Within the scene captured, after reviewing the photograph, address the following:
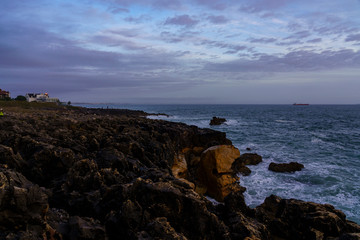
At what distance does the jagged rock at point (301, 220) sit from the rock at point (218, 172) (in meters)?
5.89

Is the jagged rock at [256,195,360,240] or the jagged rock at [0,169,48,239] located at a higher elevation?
the jagged rock at [0,169,48,239]

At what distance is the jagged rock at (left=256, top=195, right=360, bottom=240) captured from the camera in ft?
24.0

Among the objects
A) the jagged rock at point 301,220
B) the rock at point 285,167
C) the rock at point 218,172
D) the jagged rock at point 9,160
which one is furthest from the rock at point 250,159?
the jagged rock at point 9,160

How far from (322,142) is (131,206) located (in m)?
35.9

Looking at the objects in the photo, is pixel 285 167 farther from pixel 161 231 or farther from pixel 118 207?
pixel 161 231

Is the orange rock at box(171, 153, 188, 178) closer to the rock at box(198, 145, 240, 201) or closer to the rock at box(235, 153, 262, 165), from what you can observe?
the rock at box(198, 145, 240, 201)

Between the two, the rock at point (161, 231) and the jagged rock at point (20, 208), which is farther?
the rock at point (161, 231)

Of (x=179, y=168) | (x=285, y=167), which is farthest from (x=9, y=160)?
(x=285, y=167)

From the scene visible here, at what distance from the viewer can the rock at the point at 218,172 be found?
48.5 feet

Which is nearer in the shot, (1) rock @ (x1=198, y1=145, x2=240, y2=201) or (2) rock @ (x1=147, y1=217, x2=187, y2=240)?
(2) rock @ (x1=147, y1=217, x2=187, y2=240)

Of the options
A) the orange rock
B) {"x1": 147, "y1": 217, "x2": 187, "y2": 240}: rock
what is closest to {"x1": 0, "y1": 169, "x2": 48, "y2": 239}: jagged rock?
{"x1": 147, "y1": 217, "x2": 187, "y2": 240}: rock

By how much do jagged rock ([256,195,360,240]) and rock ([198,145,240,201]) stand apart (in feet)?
19.3

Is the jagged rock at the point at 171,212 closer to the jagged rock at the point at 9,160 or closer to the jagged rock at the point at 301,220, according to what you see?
the jagged rock at the point at 301,220

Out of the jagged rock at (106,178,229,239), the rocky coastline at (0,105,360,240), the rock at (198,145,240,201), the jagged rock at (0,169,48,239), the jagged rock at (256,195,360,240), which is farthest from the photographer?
the rock at (198,145,240,201)
